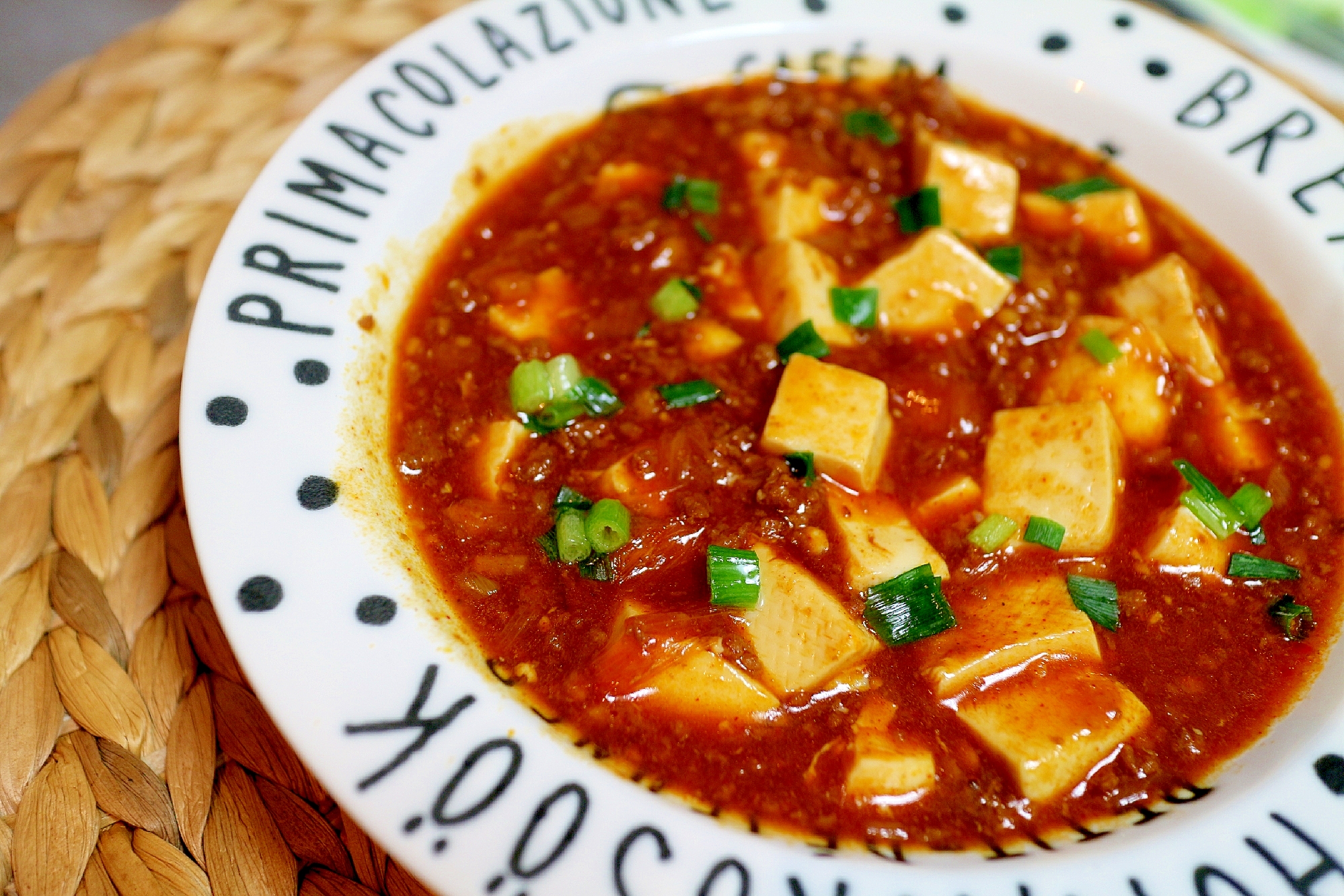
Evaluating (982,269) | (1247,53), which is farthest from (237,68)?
(1247,53)

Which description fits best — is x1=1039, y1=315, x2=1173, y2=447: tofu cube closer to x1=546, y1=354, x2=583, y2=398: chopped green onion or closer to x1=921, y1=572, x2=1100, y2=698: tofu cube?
x1=921, y1=572, x2=1100, y2=698: tofu cube

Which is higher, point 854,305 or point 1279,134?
point 1279,134

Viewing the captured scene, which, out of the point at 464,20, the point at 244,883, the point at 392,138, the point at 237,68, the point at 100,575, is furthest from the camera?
the point at 237,68

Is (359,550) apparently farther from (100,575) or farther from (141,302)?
(141,302)

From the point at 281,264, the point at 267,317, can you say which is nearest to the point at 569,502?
the point at 267,317

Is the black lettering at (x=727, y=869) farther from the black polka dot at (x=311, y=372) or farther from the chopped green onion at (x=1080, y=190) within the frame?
the chopped green onion at (x=1080, y=190)

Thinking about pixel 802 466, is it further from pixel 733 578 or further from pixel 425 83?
pixel 425 83
